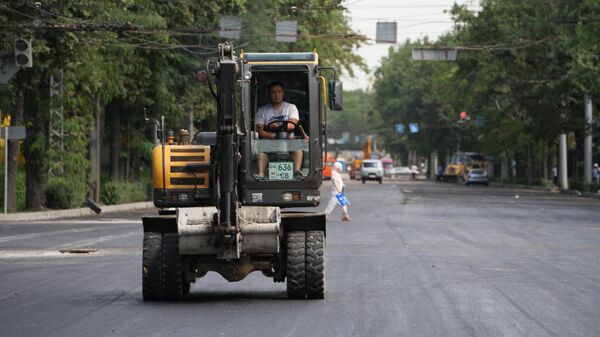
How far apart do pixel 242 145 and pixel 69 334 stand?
425 centimetres

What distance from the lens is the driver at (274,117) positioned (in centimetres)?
1569

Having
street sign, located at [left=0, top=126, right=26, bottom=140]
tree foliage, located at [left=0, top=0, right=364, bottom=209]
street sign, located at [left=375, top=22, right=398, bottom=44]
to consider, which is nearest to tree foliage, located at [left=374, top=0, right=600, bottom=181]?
street sign, located at [left=375, top=22, right=398, bottom=44]

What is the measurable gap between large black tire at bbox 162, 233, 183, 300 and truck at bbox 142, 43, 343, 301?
0.5 inches

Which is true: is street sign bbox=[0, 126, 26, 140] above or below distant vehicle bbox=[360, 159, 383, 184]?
above

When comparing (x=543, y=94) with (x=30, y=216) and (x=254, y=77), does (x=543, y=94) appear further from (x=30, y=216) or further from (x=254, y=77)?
(x=254, y=77)

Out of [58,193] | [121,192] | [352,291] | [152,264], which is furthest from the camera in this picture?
[121,192]

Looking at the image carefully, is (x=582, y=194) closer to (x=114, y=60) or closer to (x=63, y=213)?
(x=114, y=60)

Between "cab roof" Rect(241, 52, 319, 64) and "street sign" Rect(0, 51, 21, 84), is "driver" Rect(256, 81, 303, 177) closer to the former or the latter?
"cab roof" Rect(241, 52, 319, 64)

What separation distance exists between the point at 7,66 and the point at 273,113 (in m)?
23.5

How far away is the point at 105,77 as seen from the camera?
45.5 metres

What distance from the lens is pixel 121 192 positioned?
5150cm

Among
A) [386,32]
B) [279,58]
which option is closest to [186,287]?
[279,58]

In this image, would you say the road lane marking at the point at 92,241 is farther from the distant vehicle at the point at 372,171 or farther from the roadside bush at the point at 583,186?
the distant vehicle at the point at 372,171

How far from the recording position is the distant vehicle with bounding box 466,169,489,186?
355ft
